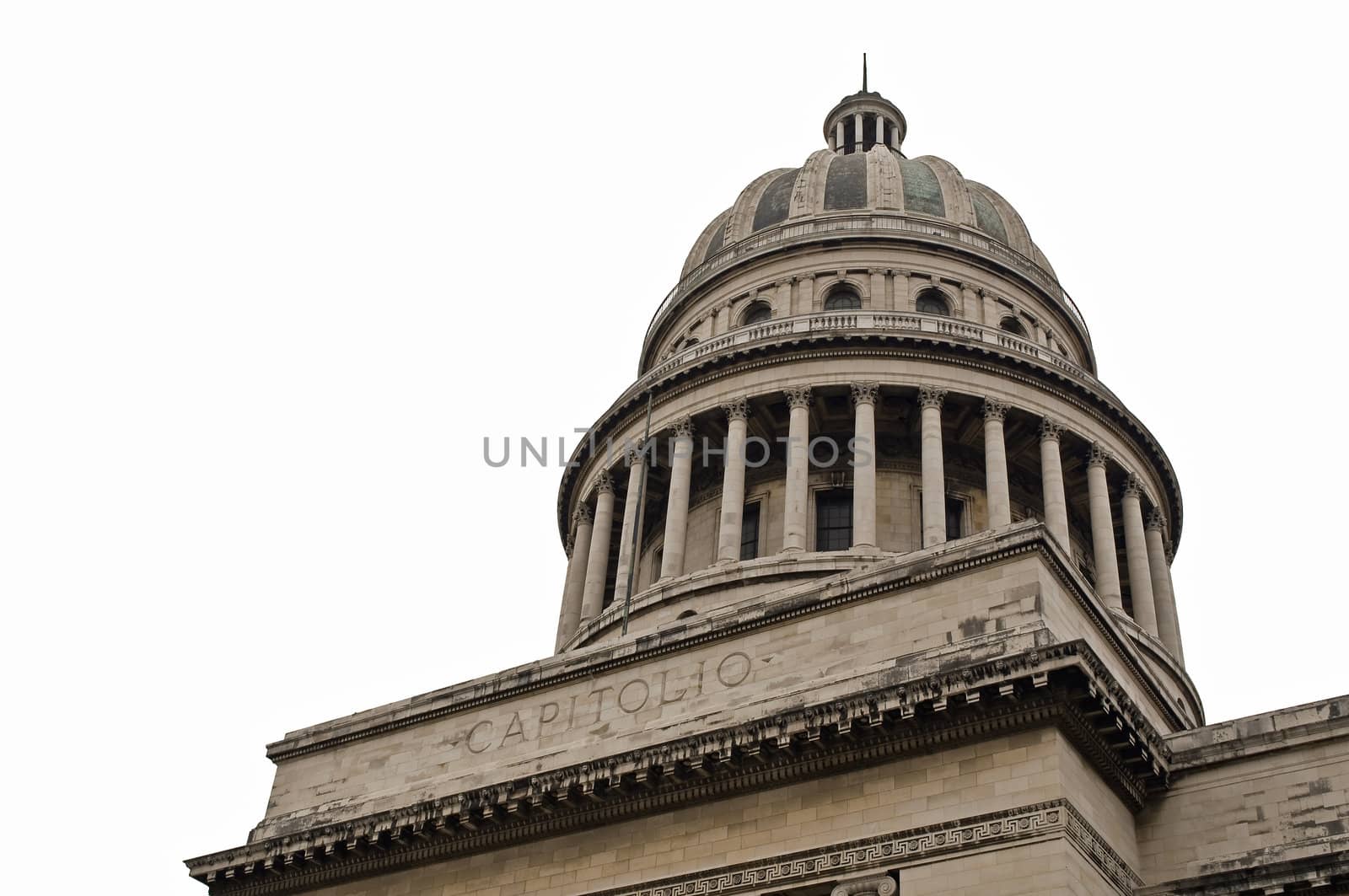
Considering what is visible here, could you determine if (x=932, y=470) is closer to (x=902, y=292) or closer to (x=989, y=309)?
(x=902, y=292)

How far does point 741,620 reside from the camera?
25.4 meters

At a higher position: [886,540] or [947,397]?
[947,397]

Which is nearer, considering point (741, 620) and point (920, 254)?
point (741, 620)

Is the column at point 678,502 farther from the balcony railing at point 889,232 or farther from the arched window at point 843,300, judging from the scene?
the balcony railing at point 889,232

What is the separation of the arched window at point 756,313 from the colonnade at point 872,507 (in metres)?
5.66

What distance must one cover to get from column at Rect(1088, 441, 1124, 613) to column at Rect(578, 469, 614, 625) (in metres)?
14.1

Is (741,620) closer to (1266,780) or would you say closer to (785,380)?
(1266,780)

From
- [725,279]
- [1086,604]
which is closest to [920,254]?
[725,279]

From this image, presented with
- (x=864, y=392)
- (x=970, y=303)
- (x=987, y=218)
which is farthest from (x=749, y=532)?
(x=987, y=218)

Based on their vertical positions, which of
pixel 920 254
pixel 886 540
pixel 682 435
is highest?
pixel 920 254

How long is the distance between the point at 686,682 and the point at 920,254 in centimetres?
2504

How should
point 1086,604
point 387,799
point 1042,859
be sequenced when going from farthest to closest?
point 387,799 < point 1086,604 < point 1042,859

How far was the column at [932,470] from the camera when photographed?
1468 inches

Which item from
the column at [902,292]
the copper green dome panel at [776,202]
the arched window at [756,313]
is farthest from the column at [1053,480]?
the copper green dome panel at [776,202]
